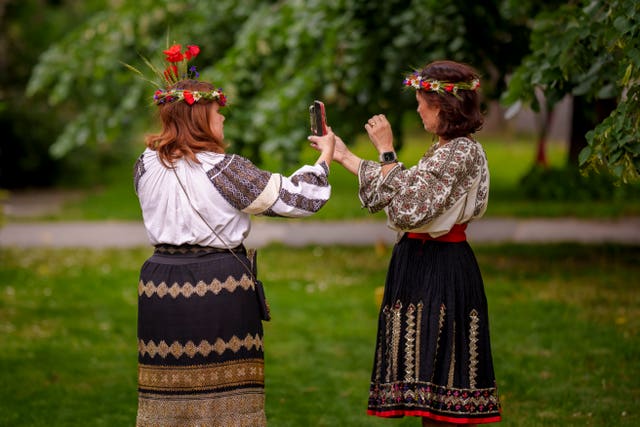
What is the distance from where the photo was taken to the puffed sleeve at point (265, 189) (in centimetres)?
403

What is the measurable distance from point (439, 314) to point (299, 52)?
216 inches

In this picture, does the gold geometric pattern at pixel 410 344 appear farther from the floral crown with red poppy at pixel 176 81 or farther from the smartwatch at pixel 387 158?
the floral crown with red poppy at pixel 176 81

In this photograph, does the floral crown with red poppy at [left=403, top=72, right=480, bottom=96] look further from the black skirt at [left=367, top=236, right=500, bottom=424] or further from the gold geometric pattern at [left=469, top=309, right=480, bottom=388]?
the gold geometric pattern at [left=469, top=309, right=480, bottom=388]

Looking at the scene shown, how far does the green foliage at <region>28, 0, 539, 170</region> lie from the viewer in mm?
8539

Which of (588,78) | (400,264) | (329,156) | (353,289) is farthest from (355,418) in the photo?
(353,289)

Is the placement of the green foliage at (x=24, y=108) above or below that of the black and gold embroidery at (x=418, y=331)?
above

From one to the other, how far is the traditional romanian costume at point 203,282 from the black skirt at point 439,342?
22.7 inches

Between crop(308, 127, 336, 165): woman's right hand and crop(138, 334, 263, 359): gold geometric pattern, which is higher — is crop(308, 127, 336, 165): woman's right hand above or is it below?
above

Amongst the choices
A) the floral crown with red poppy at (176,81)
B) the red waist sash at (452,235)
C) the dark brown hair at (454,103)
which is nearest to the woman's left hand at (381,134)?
the dark brown hair at (454,103)

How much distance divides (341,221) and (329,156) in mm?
9120

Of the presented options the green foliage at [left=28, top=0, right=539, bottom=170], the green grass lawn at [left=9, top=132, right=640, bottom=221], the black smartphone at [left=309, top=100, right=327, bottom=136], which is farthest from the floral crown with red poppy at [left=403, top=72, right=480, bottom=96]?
the green grass lawn at [left=9, top=132, right=640, bottom=221]

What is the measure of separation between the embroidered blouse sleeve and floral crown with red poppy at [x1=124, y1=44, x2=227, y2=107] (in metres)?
0.73

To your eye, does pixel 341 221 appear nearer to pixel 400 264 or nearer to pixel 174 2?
pixel 174 2

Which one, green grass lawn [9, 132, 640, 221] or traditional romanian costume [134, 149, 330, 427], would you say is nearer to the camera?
traditional romanian costume [134, 149, 330, 427]
